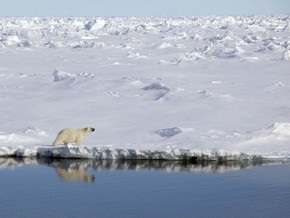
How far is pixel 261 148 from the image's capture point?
491 inches

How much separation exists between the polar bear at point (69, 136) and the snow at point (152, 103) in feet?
1.00

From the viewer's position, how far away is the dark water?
861 cm

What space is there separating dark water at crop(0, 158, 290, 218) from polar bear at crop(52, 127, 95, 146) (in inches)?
23.9

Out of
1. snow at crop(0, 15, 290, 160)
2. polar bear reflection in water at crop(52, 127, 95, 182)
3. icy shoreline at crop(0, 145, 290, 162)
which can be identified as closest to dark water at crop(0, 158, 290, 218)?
polar bear reflection in water at crop(52, 127, 95, 182)

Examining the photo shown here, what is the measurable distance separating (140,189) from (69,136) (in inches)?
125

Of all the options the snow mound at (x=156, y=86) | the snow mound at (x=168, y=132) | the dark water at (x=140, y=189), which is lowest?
the dark water at (x=140, y=189)

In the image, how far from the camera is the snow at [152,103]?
1244 centimetres

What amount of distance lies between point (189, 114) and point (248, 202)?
7.37 meters

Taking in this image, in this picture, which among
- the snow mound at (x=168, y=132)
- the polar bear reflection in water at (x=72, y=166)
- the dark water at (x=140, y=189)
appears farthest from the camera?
the snow mound at (x=168, y=132)

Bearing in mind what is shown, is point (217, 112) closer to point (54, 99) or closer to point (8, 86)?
point (54, 99)

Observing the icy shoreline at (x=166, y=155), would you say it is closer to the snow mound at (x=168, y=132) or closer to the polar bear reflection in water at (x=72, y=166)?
the polar bear reflection in water at (x=72, y=166)

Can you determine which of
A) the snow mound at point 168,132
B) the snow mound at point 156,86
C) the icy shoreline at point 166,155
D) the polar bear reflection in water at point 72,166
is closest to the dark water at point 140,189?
the polar bear reflection in water at point 72,166

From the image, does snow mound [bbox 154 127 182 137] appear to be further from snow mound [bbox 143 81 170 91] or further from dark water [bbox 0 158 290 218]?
snow mound [bbox 143 81 170 91]

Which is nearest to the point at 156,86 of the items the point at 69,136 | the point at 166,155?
the point at 69,136
